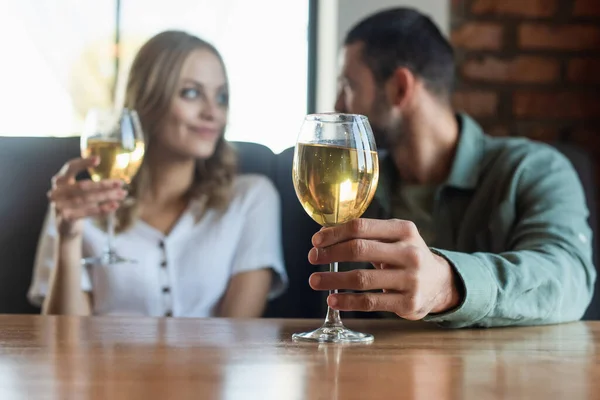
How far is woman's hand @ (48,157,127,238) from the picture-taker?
4.70 ft

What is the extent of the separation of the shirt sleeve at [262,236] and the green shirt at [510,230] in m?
0.24

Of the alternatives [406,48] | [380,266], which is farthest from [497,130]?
[380,266]

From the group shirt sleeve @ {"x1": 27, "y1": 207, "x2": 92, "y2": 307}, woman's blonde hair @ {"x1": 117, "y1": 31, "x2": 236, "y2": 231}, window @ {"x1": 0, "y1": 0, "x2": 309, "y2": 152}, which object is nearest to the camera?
shirt sleeve @ {"x1": 27, "y1": 207, "x2": 92, "y2": 307}

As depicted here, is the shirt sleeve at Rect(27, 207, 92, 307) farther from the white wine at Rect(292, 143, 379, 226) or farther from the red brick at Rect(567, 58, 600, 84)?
the red brick at Rect(567, 58, 600, 84)

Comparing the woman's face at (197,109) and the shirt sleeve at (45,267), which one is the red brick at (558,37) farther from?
the shirt sleeve at (45,267)

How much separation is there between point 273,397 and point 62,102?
2.54 m

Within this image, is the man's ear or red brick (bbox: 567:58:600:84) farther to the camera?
red brick (bbox: 567:58:600:84)

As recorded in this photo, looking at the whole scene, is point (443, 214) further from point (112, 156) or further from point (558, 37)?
point (558, 37)

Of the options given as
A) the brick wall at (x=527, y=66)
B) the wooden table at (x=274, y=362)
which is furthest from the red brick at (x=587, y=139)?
the wooden table at (x=274, y=362)

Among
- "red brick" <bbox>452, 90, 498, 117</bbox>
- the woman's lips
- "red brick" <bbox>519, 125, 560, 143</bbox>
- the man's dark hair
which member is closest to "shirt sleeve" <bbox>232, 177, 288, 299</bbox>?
the woman's lips

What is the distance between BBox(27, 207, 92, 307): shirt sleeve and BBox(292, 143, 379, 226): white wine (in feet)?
3.36

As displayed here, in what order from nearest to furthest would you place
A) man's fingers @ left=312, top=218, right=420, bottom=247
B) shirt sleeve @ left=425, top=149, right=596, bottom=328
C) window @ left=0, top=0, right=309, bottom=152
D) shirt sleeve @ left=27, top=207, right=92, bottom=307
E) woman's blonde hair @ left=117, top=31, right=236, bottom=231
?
man's fingers @ left=312, top=218, right=420, bottom=247 → shirt sleeve @ left=425, top=149, right=596, bottom=328 → shirt sleeve @ left=27, top=207, right=92, bottom=307 → woman's blonde hair @ left=117, top=31, right=236, bottom=231 → window @ left=0, top=0, right=309, bottom=152

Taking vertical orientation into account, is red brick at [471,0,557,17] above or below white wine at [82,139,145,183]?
above

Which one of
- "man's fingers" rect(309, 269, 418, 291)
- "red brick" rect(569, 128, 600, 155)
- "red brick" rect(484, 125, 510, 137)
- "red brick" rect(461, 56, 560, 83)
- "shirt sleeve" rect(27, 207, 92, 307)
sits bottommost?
"shirt sleeve" rect(27, 207, 92, 307)
